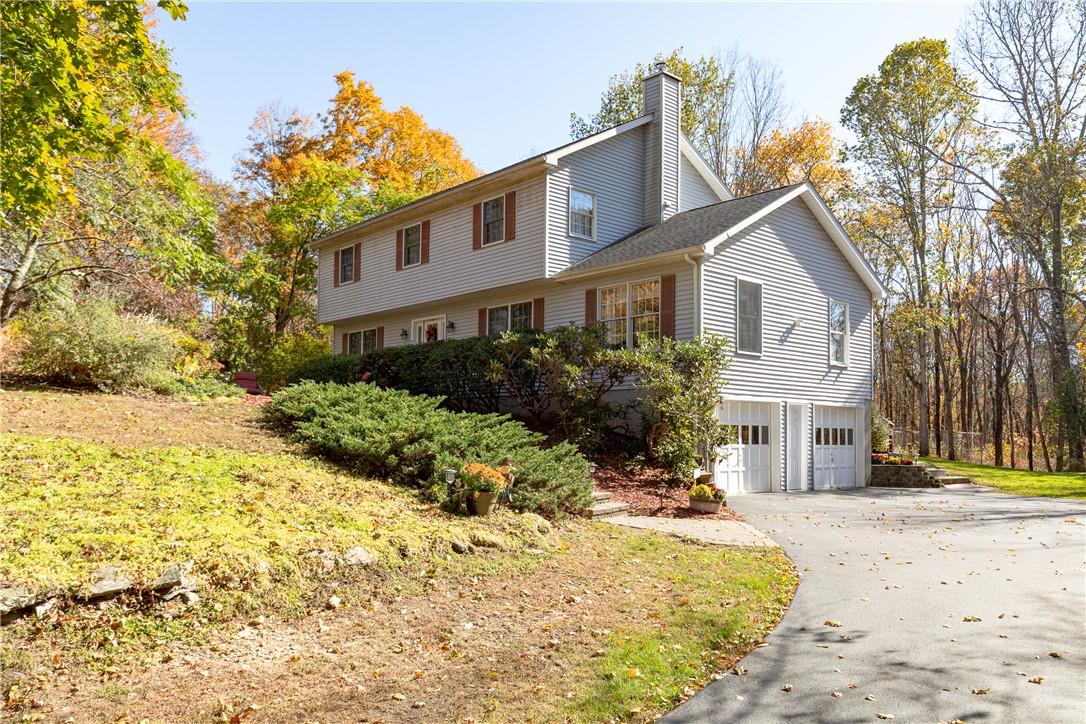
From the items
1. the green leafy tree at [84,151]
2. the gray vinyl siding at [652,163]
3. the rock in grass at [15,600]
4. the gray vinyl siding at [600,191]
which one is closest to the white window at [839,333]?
the gray vinyl siding at [652,163]

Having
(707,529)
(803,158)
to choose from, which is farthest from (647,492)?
(803,158)

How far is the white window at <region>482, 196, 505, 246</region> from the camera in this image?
18.2 metres

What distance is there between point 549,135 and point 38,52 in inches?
951

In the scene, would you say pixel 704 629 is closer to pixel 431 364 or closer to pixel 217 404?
pixel 217 404

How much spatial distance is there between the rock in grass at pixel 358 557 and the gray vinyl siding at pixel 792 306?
10089mm

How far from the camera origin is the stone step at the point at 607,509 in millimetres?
10491

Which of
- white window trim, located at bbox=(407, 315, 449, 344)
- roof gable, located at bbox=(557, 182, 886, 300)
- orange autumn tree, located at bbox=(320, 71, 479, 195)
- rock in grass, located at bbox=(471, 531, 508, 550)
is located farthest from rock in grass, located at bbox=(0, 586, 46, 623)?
orange autumn tree, located at bbox=(320, 71, 479, 195)

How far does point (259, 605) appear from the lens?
538cm

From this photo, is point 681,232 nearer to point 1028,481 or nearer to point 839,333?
point 839,333

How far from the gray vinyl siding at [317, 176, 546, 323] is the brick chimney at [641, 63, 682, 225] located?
149 inches

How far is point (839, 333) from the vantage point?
1877cm

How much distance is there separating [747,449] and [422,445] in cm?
889

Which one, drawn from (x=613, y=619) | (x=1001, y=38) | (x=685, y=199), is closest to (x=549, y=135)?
(x=685, y=199)

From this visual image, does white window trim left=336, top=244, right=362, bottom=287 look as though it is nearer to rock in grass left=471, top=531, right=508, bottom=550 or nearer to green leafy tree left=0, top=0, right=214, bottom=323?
green leafy tree left=0, top=0, right=214, bottom=323
